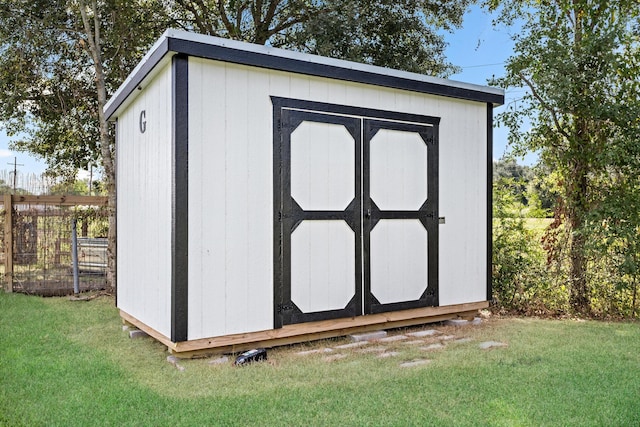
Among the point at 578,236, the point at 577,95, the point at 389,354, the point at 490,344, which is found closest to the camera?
the point at 389,354

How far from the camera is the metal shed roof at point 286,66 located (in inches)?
145

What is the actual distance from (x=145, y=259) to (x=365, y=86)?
2496 millimetres

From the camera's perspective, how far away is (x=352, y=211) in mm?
4559

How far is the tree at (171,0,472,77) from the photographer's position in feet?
25.5

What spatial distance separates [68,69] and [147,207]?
5.11 metres

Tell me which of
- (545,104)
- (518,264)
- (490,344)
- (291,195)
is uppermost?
(545,104)

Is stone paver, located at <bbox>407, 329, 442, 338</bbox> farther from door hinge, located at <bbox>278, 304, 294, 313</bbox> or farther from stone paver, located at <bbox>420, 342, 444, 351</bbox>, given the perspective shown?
door hinge, located at <bbox>278, 304, 294, 313</bbox>

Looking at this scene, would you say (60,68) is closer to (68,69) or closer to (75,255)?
(68,69)

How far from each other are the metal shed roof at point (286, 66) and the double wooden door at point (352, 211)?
0.28 metres

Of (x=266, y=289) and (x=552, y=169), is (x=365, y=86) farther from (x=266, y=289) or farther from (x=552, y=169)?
(x=552, y=169)

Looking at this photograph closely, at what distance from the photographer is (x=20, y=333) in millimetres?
4789

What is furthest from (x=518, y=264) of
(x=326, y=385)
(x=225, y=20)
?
(x=225, y=20)

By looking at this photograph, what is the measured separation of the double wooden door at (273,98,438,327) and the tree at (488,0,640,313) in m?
1.98

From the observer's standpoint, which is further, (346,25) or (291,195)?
(346,25)
